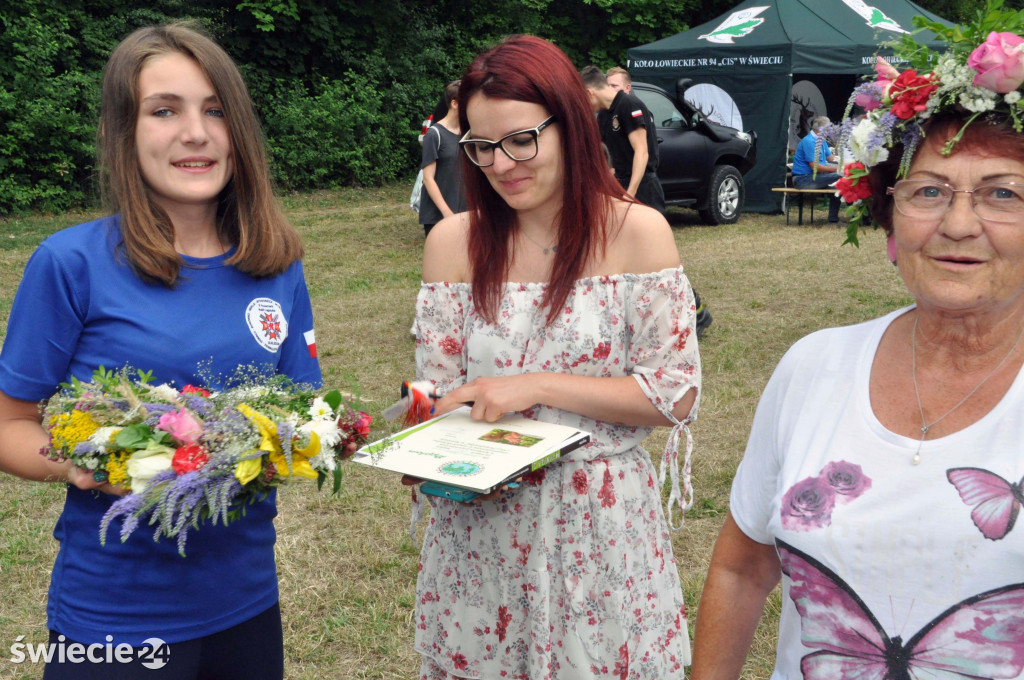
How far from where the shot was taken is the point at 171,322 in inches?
75.8

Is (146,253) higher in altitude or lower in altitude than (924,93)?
lower

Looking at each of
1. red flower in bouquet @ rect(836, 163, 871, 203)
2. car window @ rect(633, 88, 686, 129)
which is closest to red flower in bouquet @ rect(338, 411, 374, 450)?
red flower in bouquet @ rect(836, 163, 871, 203)

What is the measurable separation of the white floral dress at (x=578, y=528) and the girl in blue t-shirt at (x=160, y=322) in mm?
494

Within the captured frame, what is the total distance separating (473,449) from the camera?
6.73 feet

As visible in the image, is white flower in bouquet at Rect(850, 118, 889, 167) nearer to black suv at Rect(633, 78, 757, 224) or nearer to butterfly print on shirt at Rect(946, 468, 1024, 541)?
butterfly print on shirt at Rect(946, 468, 1024, 541)

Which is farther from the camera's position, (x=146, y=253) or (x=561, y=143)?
(x=561, y=143)

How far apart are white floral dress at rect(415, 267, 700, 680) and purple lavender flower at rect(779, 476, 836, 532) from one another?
64cm

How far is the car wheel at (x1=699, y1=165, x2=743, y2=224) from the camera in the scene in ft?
44.6

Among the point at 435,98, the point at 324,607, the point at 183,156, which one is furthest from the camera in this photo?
the point at 435,98

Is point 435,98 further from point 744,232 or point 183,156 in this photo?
point 183,156

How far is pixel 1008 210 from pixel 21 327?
188cm

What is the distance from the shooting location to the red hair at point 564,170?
6.95ft

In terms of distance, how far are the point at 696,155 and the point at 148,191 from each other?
1199 centimetres

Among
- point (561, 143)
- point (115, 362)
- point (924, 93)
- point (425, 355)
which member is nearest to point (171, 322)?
point (115, 362)
